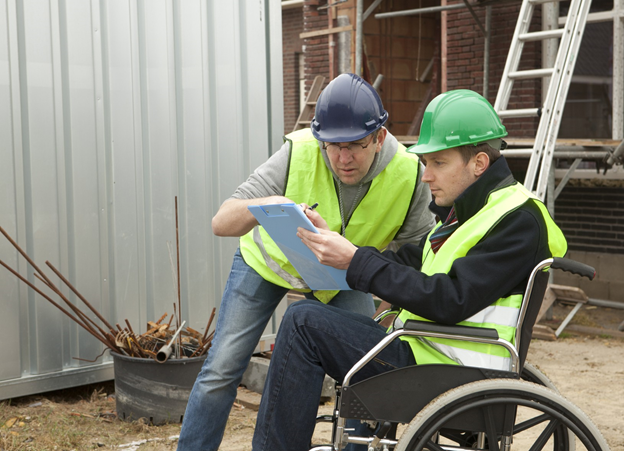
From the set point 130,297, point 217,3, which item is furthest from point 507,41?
point 130,297

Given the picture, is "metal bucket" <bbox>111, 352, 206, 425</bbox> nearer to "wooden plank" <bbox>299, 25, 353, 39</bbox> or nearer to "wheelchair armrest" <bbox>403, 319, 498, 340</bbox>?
"wheelchair armrest" <bbox>403, 319, 498, 340</bbox>

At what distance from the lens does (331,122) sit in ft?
9.38

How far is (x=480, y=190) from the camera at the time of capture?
8.19 feet

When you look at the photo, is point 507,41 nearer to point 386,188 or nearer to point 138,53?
point 138,53

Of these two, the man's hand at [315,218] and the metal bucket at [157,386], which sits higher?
the man's hand at [315,218]

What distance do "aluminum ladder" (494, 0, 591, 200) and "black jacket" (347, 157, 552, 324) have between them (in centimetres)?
396

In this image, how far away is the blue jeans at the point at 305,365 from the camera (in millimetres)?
2432

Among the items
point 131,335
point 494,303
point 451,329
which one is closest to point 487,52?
point 131,335

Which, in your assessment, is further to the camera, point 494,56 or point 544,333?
point 494,56

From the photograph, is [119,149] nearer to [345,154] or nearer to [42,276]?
[42,276]

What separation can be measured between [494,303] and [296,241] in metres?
0.71

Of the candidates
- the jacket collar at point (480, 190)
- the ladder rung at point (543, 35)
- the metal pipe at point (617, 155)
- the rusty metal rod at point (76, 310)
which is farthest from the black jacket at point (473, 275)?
the ladder rung at point (543, 35)

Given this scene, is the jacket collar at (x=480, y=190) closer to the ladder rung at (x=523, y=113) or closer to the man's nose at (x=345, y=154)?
the man's nose at (x=345, y=154)

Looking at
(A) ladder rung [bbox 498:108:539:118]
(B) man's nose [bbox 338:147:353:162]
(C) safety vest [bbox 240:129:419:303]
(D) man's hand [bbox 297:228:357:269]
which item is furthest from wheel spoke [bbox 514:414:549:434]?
(A) ladder rung [bbox 498:108:539:118]
